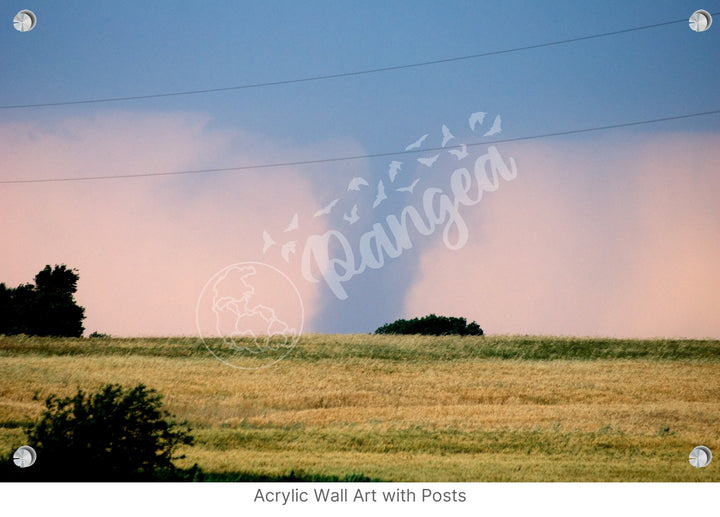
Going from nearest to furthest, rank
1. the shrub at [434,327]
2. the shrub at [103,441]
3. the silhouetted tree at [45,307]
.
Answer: the shrub at [103,441] → the silhouetted tree at [45,307] → the shrub at [434,327]

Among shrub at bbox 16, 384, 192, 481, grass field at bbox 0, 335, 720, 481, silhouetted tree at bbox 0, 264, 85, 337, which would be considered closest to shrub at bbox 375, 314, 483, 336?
grass field at bbox 0, 335, 720, 481

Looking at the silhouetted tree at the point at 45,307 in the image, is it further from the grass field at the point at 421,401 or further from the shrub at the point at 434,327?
the shrub at the point at 434,327

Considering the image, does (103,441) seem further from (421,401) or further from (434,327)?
(434,327)

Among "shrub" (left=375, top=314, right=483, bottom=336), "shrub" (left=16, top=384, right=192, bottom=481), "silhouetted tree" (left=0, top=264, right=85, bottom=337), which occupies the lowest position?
"shrub" (left=16, top=384, right=192, bottom=481)

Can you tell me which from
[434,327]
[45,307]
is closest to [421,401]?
[434,327]

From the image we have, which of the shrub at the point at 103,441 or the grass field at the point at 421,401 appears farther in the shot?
the grass field at the point at 421,401

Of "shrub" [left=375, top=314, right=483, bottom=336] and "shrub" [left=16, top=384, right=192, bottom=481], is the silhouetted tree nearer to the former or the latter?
"shrub" [left=16, top=384, right=192, bottom=481]

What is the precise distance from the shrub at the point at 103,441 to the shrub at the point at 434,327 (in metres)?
3.80

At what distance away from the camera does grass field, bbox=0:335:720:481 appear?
34.7 feet

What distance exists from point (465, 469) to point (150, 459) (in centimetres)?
371

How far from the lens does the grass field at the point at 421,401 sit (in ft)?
34.7

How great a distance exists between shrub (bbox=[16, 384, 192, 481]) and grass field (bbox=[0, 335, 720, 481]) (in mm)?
1024

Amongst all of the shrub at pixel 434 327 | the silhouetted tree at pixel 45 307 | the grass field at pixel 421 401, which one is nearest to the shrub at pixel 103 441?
the grass field at pixel 421 401
